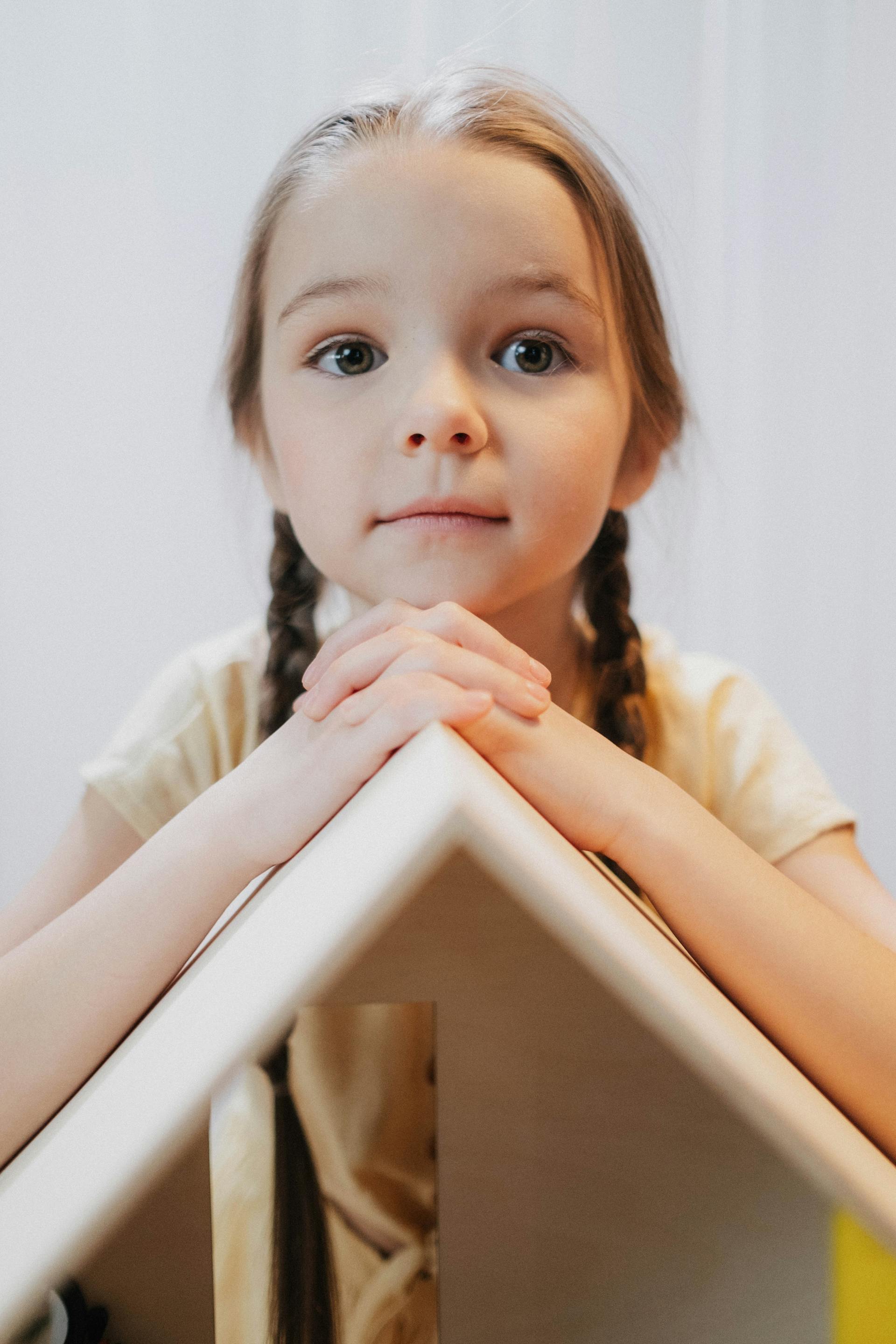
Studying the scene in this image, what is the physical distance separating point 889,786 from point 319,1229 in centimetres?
122

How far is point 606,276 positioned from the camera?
0.68m

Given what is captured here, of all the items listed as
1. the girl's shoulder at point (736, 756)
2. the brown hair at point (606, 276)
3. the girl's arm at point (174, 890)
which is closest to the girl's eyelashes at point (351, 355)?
the brown hair at point (606, 276)

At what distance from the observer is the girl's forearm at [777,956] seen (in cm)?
48

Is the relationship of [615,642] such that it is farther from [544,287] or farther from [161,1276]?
[161,1276]

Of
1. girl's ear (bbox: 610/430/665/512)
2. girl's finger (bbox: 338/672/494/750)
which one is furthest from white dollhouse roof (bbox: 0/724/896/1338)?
girl's ear (bbox: 610/430/665/512)

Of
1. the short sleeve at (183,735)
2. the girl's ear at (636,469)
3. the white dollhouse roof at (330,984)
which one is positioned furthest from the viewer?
the short sleeve at (183,735)

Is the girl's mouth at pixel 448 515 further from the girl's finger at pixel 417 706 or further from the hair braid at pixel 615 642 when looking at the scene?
the hair braid at pixel 615 642

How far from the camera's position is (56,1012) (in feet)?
1.58

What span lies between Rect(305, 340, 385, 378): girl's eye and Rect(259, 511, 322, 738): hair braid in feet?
0.88

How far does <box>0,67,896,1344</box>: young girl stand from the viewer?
1.50 feet

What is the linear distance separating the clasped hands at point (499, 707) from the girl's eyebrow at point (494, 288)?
0.19 m

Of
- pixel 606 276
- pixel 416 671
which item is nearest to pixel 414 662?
pixel 416 671

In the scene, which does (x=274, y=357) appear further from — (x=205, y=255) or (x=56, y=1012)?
(x=205, y=255)

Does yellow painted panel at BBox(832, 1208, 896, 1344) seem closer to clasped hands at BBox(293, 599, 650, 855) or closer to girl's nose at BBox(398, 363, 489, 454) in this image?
clasped hands at BBox(293, 599, 650, 855)
